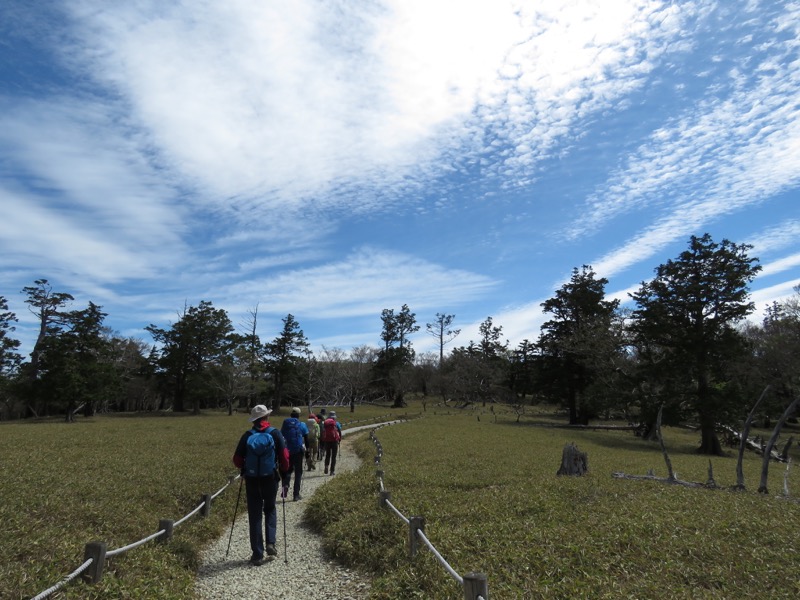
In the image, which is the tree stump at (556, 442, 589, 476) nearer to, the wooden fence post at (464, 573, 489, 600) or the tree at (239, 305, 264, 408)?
the wooden fence post at (464, 573, 489, 600)

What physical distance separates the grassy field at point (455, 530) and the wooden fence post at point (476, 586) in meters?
1.18

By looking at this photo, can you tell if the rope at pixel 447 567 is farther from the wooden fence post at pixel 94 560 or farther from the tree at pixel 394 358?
the tree at pixel 394 358

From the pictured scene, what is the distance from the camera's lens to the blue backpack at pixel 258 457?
6.77m

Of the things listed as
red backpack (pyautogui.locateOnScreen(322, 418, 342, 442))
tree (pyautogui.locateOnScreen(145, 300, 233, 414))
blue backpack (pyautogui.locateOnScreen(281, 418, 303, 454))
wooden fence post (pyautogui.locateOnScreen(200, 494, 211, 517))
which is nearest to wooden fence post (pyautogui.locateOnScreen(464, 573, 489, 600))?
wooden fence post (pyautogui.locateOnScreen(200, 494, 211, 517))

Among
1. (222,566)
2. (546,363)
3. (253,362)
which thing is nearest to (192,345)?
(253,362)

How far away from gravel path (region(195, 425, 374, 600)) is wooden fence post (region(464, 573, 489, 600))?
89.1 inches

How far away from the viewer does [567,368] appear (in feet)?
153

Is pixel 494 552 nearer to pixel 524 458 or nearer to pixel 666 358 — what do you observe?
pixel 524 458

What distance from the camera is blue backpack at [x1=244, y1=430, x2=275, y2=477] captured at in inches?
267

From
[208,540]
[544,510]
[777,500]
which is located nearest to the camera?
[208,540]

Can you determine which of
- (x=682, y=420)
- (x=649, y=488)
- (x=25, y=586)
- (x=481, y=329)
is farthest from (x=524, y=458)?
(x=481, y=329)

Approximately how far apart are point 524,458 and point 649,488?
748 centimetres

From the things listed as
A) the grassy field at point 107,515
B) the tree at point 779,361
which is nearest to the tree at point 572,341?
the tree at point 779,361

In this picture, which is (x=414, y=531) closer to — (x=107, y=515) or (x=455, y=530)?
(x=455, y=530)
